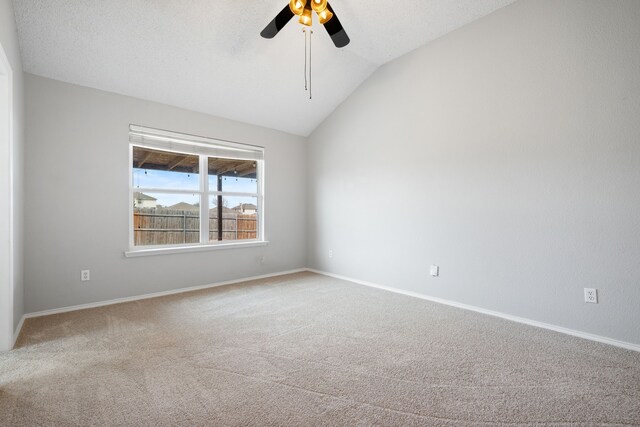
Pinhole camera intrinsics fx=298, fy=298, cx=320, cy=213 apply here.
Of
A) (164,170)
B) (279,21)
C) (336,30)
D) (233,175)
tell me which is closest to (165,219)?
(164,170)

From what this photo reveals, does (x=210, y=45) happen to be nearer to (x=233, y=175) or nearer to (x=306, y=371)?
(x=233, y=175)

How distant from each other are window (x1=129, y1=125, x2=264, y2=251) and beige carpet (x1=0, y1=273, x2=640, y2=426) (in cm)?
110

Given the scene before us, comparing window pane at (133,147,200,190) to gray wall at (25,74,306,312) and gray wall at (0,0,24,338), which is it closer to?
gray wall at (25,74,306,312)

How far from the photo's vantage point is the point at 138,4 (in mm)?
2496

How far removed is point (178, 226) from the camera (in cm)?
383

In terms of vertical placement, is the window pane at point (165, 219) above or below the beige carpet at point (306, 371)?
above

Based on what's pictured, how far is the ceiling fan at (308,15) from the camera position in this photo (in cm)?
226

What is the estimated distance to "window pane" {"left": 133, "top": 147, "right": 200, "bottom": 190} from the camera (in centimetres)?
351

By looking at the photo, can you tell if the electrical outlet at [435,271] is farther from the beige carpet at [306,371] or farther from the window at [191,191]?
the window at [191,191]

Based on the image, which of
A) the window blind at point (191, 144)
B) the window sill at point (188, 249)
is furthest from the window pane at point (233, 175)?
the window sill at point (188, 249)

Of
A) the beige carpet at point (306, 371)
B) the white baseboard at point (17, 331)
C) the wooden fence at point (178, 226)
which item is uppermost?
the wooden fence at point (178, 226)

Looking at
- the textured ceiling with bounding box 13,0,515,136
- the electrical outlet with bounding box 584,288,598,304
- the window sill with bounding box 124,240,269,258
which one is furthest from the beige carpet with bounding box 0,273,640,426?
the textured ceiling with bounding box 13,0,515,136

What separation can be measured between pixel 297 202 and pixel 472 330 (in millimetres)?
3122

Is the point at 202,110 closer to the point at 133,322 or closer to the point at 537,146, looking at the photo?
the point at 133,322
